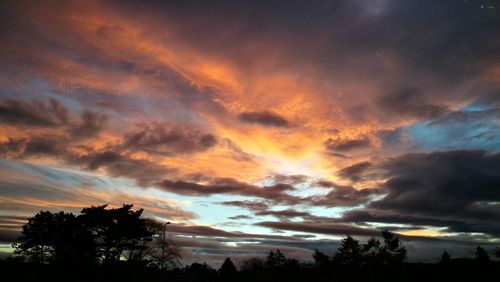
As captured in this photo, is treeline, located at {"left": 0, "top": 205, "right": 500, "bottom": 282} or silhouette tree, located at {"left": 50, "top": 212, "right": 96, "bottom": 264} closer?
treeline, located at {"left": 0, "top": 205, "right": 500, "bottom": 282}

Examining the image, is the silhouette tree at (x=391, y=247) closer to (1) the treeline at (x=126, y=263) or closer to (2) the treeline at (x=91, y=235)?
(1) the treeline at (x=126, y=263)

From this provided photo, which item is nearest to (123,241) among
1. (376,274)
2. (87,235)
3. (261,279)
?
(87,235)

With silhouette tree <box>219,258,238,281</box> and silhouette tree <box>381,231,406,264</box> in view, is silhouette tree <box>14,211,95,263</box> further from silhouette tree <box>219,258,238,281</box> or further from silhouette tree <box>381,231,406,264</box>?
silhouette tree <box>381,231,406,264</box>

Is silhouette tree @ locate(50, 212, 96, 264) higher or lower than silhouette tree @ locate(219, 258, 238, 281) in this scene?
higher

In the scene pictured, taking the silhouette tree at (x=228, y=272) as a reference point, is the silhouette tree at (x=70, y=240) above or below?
above

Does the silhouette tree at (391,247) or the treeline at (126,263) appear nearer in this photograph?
the treeline at (126,263)

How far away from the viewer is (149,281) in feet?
152

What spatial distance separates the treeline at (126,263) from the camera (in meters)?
43.3

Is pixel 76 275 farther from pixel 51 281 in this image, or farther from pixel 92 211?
pixel 92 211

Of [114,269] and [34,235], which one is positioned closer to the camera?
[114,269]

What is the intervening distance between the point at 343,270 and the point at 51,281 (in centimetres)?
3563

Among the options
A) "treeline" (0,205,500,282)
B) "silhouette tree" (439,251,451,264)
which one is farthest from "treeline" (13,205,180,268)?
"silhouette tree" (439,251,451,264)

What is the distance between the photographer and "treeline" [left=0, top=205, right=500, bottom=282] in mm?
43281

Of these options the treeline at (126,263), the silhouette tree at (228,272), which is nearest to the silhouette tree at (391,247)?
the treeline at (126,263)
